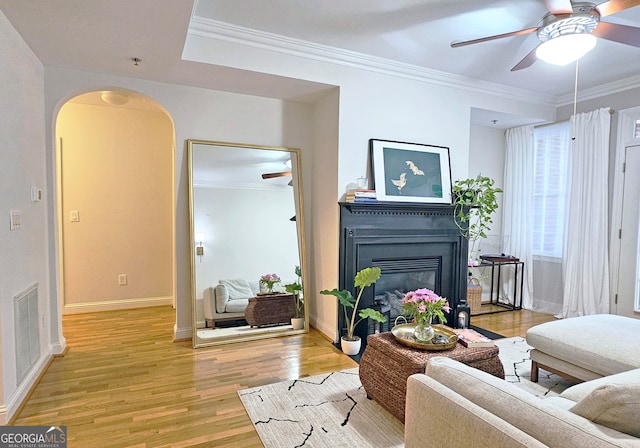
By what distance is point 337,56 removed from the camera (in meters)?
3.39

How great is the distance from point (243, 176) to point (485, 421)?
10.2 ft

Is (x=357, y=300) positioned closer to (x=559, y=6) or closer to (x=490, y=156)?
(x=559, y=6)

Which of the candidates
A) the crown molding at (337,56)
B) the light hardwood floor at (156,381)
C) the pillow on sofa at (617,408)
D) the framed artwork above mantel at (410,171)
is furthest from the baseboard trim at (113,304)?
the pillow on sofa at (617,408)

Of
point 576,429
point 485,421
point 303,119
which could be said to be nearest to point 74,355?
point 303,119

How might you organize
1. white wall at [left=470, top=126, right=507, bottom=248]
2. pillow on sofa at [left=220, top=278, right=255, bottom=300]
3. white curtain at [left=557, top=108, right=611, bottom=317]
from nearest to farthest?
pillow on sofa at [left=220, top=278, right=255, bottom=300] < white curtain at [left=557, top=108, right=611, bottom=317] < white wall at [left=470, top=126, right=507, bottom=248]

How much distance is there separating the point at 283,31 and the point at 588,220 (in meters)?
3.93

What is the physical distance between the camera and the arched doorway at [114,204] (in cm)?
437

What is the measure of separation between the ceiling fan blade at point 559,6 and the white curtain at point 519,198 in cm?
308

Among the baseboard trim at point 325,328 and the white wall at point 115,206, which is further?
the white wall at point 115,206

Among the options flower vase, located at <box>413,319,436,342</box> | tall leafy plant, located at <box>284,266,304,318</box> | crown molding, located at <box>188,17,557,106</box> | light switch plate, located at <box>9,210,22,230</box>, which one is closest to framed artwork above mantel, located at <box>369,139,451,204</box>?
crown molding, located at <box>188,17,557,106</box>

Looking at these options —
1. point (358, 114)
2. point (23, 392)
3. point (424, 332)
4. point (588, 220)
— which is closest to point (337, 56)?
point (358, 114)

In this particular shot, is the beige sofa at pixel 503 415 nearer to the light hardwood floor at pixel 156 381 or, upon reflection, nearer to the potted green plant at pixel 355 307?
the light hardwood floor at pixel 156 381

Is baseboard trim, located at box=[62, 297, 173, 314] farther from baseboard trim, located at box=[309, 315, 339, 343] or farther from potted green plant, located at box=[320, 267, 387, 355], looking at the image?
potted green plant, located at box=[320, 267, 387, 355]

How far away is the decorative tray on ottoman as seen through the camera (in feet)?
7.28
